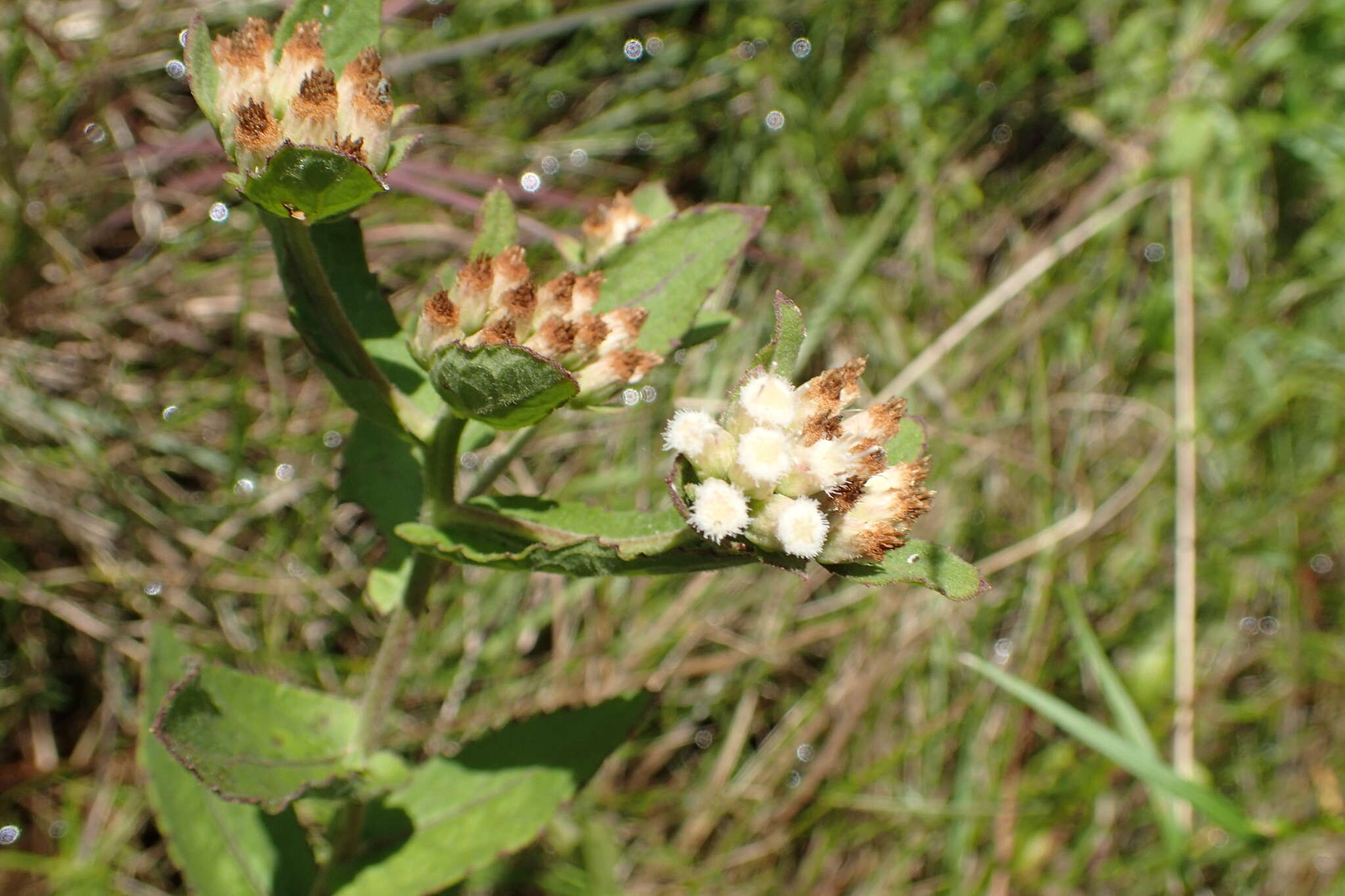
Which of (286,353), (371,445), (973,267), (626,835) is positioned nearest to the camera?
(371,445)

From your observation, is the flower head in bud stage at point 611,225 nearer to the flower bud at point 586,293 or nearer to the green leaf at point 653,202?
the green leaf at point 653,202

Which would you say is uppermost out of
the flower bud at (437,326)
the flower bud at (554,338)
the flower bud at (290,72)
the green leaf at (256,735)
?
the flower bud at (290,72)

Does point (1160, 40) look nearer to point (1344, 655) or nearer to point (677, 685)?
point (1344, 655)

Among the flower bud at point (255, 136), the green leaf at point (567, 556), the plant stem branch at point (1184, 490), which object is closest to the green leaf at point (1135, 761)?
the plant stem branch at point (1184, 490)

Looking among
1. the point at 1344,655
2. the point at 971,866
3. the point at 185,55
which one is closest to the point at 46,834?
the point at 185,55

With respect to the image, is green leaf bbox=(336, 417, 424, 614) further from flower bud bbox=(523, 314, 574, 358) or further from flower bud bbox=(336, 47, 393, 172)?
flower bud bbox=(336, 47, 393, 172)

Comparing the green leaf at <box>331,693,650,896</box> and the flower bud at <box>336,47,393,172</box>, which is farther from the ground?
the flower bud at <box>336,47,393,172</box>

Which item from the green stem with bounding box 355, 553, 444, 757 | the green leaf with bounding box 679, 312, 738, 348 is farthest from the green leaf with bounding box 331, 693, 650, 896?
the green leaf with bounding box 679, 312, 738, 348
